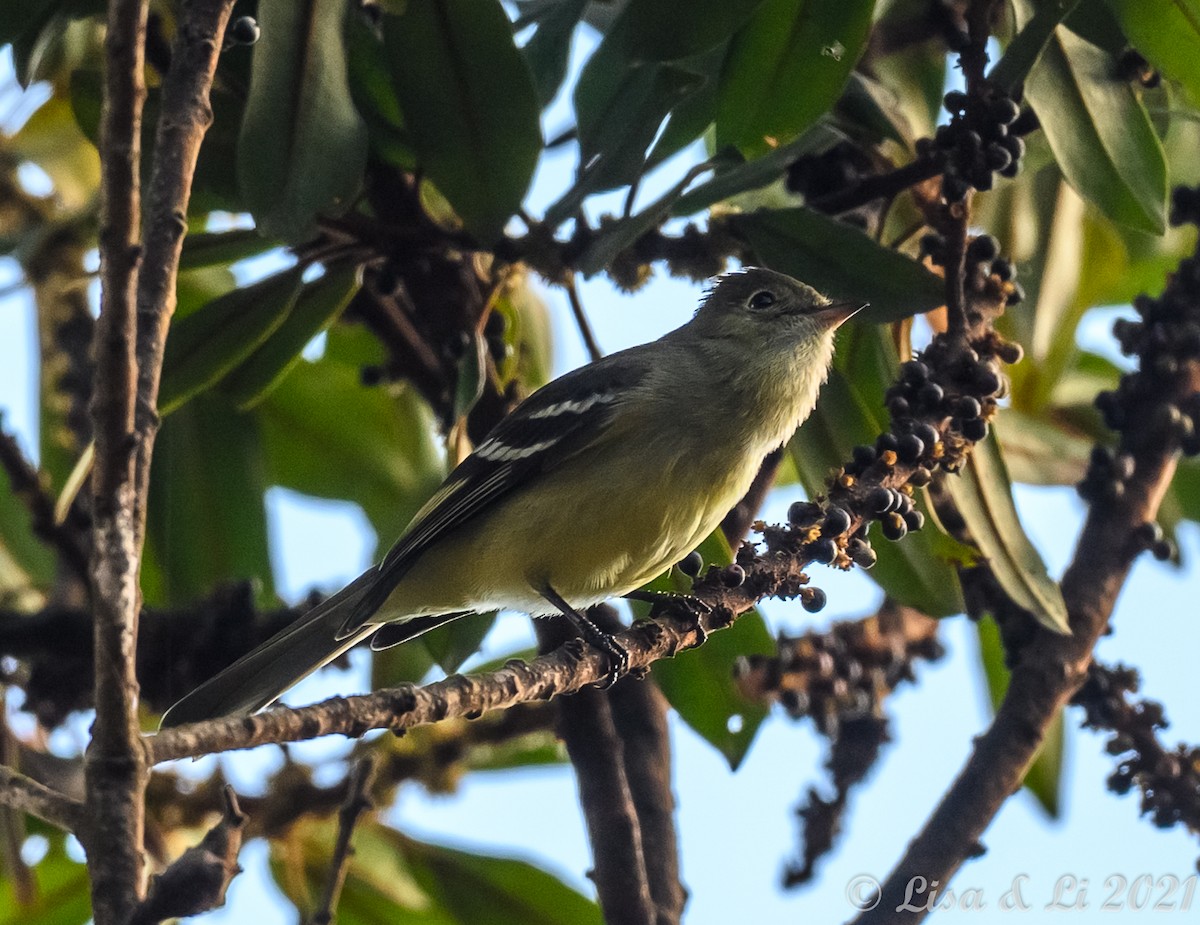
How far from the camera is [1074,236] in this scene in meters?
4.05

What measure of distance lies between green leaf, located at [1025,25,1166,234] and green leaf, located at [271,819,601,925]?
233 centimetres

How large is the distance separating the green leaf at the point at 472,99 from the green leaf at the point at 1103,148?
107 centimetres

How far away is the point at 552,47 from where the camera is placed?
346cm

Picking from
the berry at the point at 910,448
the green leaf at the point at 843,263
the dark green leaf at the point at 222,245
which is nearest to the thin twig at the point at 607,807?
the berry at the point at 910,448

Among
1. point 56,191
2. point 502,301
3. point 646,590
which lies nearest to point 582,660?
point 646,590

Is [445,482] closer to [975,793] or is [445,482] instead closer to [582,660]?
[582,660]

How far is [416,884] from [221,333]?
1.78 m

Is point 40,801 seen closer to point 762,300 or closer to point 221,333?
point 221,333

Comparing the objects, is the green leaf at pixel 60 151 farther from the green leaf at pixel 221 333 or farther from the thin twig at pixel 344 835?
the thin twig at pixel 344 835

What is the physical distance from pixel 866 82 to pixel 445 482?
53.2 inches

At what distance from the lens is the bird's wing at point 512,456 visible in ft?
10.8

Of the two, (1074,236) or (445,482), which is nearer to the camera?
(445,482)

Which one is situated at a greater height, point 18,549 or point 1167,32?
point 18,549

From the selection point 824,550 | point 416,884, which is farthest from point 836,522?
point 416,884
